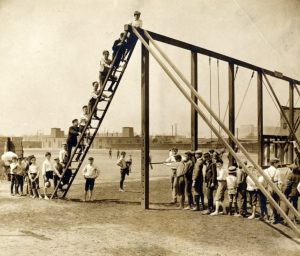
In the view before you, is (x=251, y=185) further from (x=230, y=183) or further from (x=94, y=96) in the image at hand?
(x=94, y=96)

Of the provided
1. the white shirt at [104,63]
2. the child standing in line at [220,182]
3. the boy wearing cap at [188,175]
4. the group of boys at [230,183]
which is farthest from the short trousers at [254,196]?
the white shirt at [104,63]

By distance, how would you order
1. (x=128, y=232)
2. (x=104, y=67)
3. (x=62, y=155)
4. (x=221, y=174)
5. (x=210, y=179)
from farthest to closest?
1. (x=62, y=155)
2. (x=104, y=67)
3. (x=210, y=179)
4. (x=221, y=174)
5. (x=128, y=232)

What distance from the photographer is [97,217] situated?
31.8 feet

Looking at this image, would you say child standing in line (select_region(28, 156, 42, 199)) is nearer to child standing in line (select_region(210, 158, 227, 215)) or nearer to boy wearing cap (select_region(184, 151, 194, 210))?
boy wearing cap (select_region(184, 151, 194, 210))

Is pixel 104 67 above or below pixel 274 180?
above

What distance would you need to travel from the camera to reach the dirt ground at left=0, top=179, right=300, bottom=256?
6.81m

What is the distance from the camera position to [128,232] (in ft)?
26.5

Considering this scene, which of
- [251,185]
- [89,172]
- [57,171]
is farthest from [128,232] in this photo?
[57,171]

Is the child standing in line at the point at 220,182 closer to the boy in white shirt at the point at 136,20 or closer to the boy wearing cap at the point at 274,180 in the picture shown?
the boy wearing cap at the point at 274,180

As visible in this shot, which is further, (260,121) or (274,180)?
(260,121)

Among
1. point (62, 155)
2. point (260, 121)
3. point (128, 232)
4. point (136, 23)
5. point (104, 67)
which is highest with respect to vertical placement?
point (136, 23)

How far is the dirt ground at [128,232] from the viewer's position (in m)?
6.81

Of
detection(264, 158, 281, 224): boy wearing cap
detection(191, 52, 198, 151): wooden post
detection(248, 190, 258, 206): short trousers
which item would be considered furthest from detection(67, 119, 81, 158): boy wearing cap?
detection(264, 158, 281, 224): boy wearing cap

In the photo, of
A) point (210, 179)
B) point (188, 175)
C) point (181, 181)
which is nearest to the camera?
point (210, 179)
